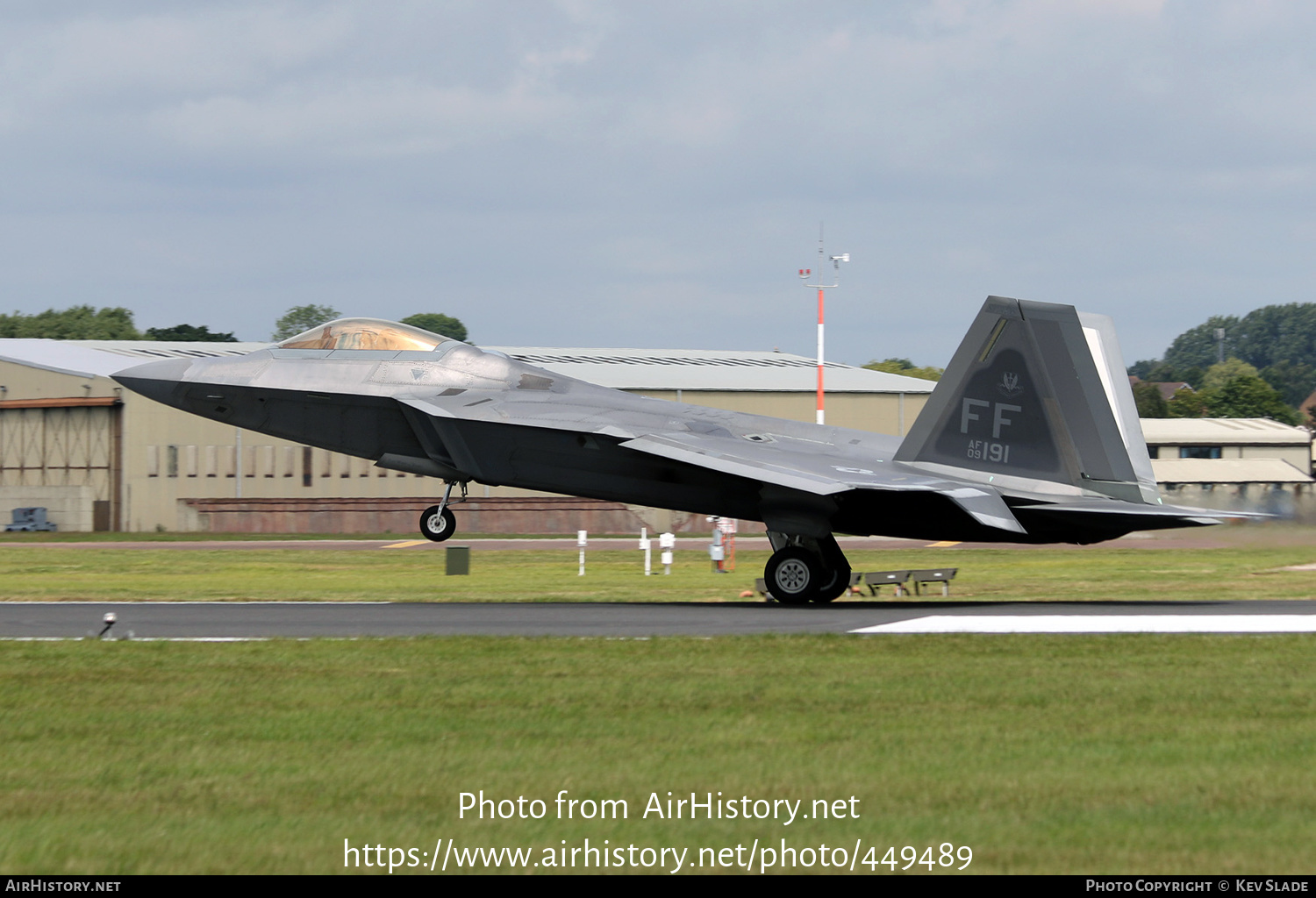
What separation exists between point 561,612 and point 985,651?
6.64m

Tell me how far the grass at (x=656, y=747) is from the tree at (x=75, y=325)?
11698 cm

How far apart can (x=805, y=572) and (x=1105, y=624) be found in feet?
15.7

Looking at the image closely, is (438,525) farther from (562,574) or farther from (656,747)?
(562,574)

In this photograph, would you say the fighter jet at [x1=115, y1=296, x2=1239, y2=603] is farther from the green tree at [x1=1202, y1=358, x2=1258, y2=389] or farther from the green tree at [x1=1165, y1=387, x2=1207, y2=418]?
the green tree at [x1=1202, y1=358, x2=1258, y2=389]

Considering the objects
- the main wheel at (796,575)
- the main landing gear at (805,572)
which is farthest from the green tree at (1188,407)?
the main wheel at (796,575)

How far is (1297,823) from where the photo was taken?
7.16m

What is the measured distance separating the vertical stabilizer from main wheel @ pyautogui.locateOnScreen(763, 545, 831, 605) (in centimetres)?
279

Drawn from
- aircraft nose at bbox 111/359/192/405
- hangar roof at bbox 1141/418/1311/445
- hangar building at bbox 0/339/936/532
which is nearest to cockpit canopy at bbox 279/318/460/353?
aircraft nose at bbox 111/359/192/405

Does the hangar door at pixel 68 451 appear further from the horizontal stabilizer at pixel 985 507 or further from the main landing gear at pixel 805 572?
the horizontal stabilizer at pixel 985 507

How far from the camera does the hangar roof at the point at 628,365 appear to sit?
2365 inches

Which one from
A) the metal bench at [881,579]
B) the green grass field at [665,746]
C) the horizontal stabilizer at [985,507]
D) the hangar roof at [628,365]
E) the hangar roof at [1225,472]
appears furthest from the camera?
the hangar roof at [1225,472]

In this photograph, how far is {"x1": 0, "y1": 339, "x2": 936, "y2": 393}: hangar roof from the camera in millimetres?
60062

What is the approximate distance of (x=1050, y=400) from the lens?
19109 millimetres
